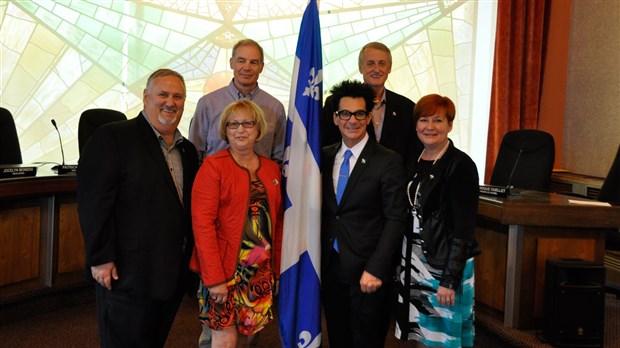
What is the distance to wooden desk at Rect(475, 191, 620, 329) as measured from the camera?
2916mm

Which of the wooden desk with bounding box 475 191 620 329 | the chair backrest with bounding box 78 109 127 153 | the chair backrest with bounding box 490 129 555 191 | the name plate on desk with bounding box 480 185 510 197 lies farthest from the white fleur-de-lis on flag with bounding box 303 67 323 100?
the chair backrest with bounding box 78 109 127 153

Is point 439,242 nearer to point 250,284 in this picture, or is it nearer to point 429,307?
point 429,307

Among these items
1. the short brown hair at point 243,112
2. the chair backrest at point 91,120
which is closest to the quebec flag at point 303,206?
the short brown hair at point 243,112

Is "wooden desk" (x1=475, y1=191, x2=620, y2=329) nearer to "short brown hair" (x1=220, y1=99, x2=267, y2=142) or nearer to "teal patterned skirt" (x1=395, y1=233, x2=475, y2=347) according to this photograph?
"teal patterned skirt" (x1=395, y1=233, x2=475, y2=347)

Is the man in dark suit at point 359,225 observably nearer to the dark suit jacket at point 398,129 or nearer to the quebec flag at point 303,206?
the quebec flag at point 303,206

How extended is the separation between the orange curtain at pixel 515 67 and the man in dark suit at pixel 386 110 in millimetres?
2670

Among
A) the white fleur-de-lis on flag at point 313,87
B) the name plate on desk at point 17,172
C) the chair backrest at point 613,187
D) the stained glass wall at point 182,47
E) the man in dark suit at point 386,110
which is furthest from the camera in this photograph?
the stained glass wall at point 182,47

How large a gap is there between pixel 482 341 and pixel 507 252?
531 millimetres

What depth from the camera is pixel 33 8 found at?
4.63m

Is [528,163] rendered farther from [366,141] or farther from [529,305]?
[366,141]

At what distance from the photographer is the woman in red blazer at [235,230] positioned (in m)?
2.05

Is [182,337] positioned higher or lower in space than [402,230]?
lower

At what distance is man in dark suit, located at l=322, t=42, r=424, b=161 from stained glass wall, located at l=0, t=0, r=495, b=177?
210 cm

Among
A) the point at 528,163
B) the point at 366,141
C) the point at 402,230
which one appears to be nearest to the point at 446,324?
the point at 402,230
